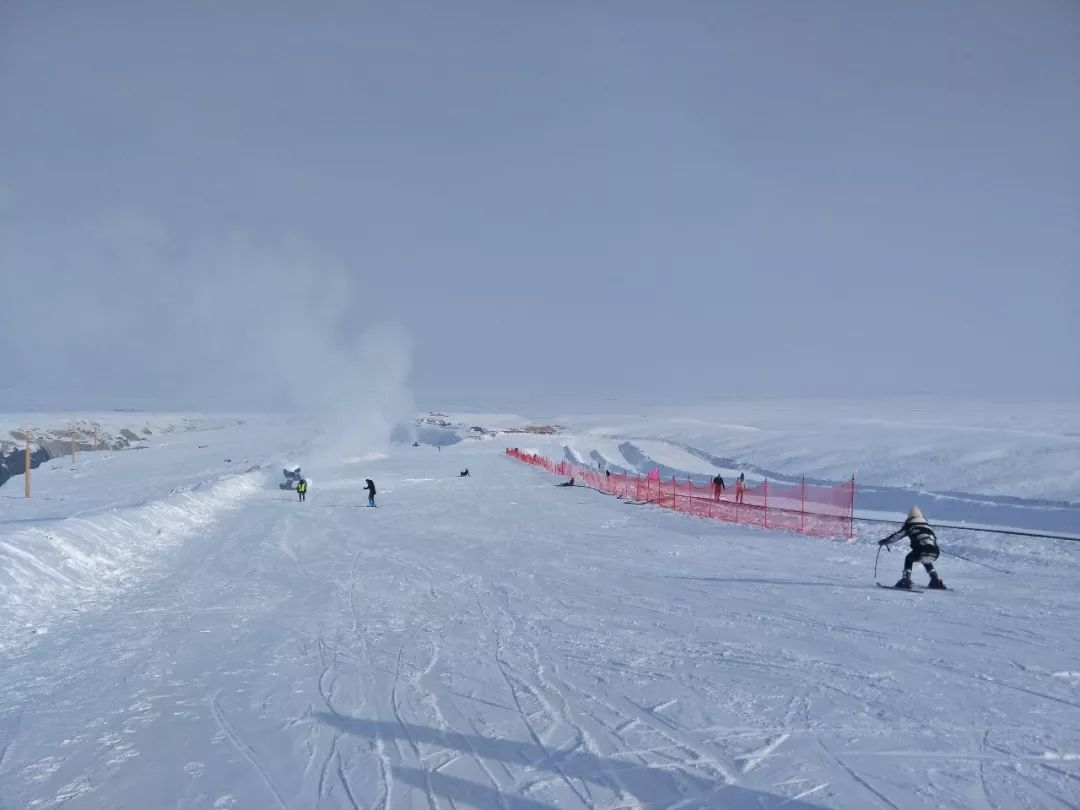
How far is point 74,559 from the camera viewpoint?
44.6 ft

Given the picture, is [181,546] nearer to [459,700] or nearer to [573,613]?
[573,613]

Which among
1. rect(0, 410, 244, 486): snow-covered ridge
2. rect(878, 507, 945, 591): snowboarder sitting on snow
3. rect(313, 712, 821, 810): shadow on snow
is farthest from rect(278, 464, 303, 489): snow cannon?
rect(313, 712, 821, 810): shadow on snow

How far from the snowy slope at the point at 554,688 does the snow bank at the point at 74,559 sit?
49 centimetres

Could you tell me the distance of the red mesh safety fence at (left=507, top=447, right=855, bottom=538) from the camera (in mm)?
20516

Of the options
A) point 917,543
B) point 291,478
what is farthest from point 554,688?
point 291,478

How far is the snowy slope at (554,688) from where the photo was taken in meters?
5.41

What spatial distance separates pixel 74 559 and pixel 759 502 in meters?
20.5

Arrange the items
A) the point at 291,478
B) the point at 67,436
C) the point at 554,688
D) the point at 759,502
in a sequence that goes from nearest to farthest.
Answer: the point at 554,688, the point at 759,502, the point at 291,478, the point at 67,436

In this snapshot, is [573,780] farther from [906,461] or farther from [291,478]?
[906,461]

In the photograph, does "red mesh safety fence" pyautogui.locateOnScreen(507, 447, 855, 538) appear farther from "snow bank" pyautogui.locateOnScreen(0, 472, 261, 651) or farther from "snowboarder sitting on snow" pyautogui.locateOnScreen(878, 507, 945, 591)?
"snow bank" pyautogui.locateOnScreen(0, 472, 261, 651)

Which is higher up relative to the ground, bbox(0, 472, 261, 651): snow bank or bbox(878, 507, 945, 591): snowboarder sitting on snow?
bbox(878, 507, 945, 591): snowboarder sitting on snow

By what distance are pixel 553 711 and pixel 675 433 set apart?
72224mm

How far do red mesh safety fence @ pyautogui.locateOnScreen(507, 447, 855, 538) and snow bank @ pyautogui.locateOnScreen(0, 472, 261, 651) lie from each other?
48.3ft

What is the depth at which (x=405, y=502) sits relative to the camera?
92.4 ft
